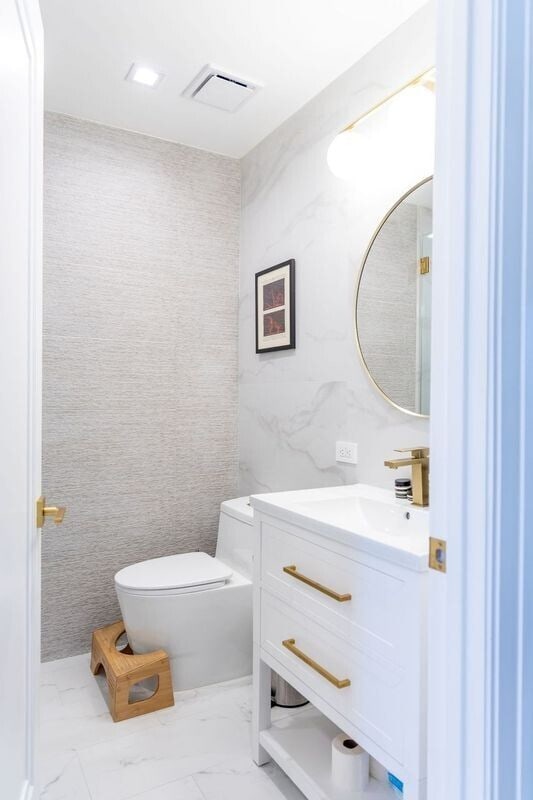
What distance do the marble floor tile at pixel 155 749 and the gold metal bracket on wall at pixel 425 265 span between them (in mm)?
1573

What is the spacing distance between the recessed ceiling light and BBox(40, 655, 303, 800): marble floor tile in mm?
2394

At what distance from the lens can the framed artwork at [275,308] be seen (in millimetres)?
2277

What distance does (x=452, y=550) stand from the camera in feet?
2.57

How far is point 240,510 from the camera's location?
2.29 meters

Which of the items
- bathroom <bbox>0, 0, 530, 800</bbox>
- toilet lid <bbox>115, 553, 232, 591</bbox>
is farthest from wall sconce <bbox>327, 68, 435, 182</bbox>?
toilet lid <bbox>115, 553, 232, 591</bbox>

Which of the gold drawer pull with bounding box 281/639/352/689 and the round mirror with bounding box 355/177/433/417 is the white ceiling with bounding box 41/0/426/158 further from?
the gold drawer pull with bounding box 281/639/352/689

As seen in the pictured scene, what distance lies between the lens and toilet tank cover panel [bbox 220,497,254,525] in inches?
87.0

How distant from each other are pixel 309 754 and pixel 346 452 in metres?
0.95

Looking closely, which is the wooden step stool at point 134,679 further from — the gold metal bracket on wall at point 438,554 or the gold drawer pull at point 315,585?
the gold metal bracket on wall at point 438,554

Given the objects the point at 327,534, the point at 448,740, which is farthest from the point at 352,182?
the point at 448,740

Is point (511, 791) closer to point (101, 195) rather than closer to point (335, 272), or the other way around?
point (335, 272)

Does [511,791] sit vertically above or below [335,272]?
below

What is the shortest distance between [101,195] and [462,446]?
7.16 feet

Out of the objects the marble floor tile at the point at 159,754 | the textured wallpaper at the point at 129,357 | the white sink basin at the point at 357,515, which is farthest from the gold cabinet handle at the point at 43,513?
the textured wallpaper at the point at 129,357
